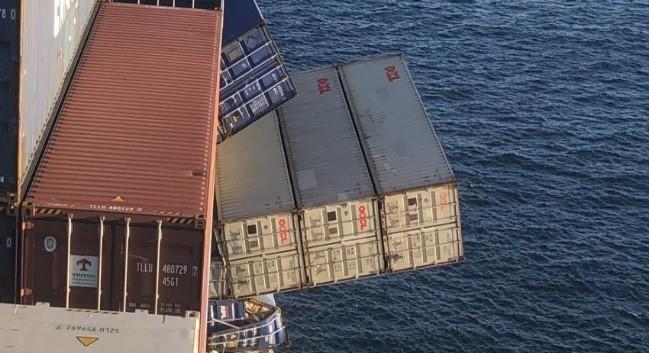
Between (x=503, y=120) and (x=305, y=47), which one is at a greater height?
(x=305, y=47)

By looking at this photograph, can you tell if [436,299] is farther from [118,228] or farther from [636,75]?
[636,75]

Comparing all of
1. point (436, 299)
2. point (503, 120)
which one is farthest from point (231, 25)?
point (503, 120)

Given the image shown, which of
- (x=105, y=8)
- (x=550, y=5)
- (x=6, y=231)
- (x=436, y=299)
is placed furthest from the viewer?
(x=550, y=5)

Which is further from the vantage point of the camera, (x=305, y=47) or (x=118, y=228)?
(x=305, y=47)

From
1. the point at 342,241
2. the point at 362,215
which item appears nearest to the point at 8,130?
the point at 342,241

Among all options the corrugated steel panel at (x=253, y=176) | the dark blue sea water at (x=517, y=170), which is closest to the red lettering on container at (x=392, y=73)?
the corrugated steel panel at (x=253, y=176)

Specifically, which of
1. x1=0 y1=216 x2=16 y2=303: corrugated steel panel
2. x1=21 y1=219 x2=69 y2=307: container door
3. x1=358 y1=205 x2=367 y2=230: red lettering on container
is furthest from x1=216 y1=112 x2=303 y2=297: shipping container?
x1=0 y1=216 x2=16 y2=303: corrugated steel panel
